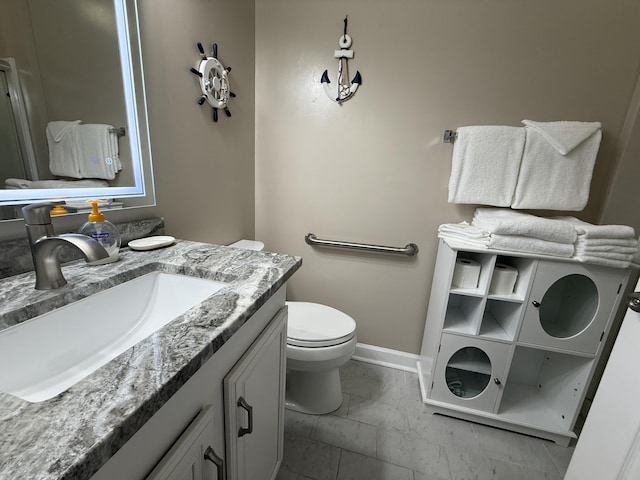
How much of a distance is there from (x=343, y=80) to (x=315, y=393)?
66.5 inches

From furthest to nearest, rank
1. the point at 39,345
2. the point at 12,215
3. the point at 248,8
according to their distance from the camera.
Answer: the point at 248,8 < the point at 12,215 < the point at 39,345

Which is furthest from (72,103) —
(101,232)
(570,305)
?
(570,305)

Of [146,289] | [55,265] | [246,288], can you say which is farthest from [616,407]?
[55,265]

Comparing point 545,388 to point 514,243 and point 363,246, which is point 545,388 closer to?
point 514,243

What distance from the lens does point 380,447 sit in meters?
1.27

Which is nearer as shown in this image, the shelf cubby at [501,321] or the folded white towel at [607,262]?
the folded white towel at [607,262]

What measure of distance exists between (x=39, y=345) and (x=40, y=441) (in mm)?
393

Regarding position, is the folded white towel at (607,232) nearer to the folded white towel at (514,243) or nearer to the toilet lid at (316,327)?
the folded white towel at (514,243)

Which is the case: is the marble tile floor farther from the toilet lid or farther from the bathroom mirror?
the bathroom mirror

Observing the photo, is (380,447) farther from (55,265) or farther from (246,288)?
(55,265)

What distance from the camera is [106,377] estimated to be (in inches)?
15.5

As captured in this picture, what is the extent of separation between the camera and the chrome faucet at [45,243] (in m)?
0.59

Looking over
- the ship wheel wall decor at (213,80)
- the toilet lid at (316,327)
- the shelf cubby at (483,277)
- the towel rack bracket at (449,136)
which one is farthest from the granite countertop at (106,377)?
the towel rack bracket at (449,136)

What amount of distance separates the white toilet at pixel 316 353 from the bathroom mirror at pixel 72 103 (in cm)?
74
